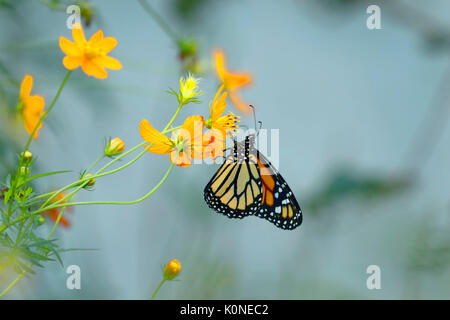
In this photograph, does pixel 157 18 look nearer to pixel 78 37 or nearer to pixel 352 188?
pixel 78 37

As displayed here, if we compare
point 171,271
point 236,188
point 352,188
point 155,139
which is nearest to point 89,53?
point 155,139

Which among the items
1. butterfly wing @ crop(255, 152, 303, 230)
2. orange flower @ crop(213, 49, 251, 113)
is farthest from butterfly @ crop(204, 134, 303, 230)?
orange flower @ crop(213, 49, 251, 113)

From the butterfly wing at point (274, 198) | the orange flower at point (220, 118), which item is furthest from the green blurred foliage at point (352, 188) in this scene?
the orange flower at point (220, 118)

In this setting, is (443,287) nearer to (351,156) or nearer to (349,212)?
(349,212)

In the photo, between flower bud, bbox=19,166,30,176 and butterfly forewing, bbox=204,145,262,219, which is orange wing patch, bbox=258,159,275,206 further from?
flower bud, bbox=19,166,30,176

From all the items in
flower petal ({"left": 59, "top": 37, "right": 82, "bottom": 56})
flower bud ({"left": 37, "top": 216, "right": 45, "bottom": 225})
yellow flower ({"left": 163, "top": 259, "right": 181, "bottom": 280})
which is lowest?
yellow flower ({"left": 163, "top": 259, "right": 181, "bottom": 280})

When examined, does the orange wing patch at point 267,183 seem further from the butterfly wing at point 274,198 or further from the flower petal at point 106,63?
the flower petal at point 106,63

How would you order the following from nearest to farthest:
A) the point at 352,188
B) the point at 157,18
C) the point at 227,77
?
1. the point at 227,77
2. the point at 157,18
3. the point at 352,188
